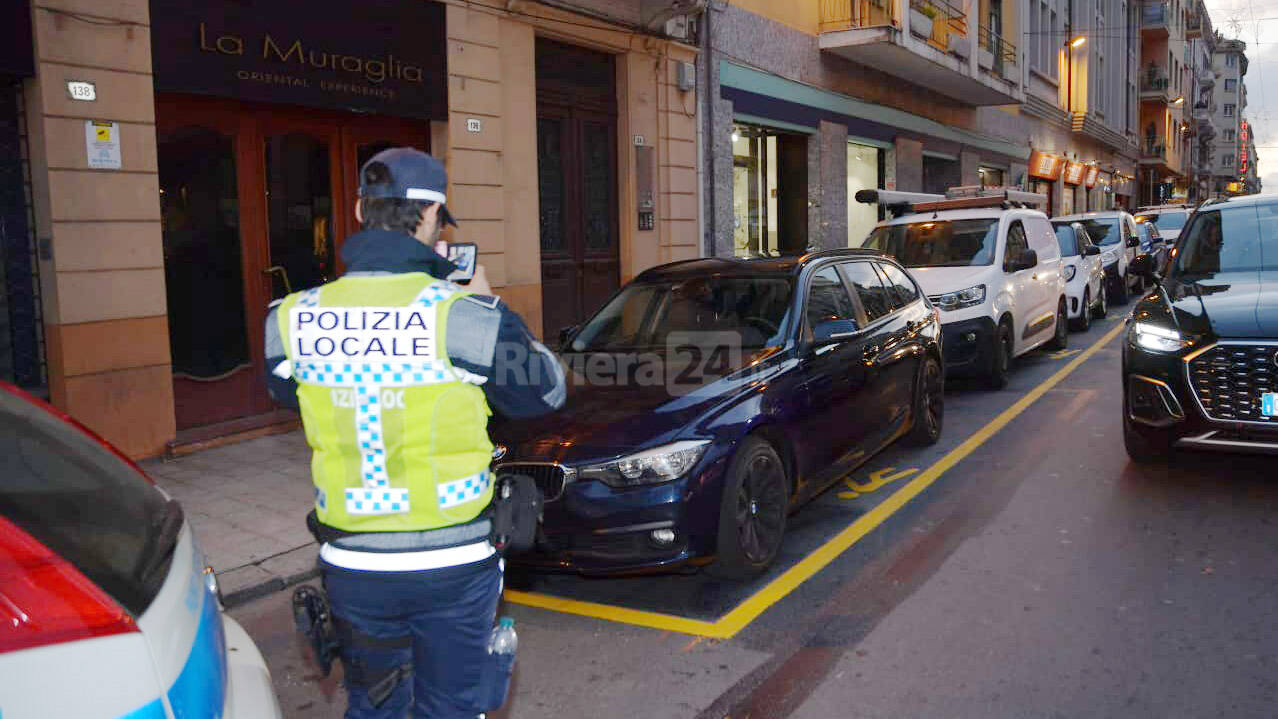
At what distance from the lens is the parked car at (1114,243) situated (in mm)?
18703

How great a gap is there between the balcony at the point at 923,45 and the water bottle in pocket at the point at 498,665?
52.0ft

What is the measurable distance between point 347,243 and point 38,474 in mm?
849

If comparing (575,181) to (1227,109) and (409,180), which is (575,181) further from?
(1227,109)

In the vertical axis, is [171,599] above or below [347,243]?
below

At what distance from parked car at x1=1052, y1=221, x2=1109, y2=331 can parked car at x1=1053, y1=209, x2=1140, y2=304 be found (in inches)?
103

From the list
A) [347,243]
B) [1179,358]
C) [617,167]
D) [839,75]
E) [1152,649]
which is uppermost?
[839,75]

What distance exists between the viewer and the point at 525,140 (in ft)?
36.7

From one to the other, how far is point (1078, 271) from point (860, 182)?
532cm

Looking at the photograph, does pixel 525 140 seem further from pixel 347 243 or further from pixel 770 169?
pixel 347 243

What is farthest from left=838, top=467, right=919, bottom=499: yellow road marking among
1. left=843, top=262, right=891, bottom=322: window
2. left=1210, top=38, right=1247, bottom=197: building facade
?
left=1210, top=38, right=1247, bottom=197: building facade

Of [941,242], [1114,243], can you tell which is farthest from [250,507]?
[1114,243]

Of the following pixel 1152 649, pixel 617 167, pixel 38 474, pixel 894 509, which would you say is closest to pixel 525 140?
pixel 617 167

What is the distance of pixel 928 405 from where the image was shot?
759 centimetres

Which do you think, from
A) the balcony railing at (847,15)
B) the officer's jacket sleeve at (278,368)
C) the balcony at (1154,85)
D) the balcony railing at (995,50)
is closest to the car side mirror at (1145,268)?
the officer's jacket sleeve at (278,368)
